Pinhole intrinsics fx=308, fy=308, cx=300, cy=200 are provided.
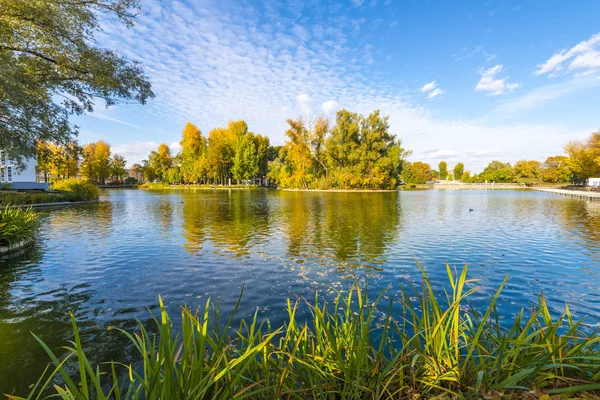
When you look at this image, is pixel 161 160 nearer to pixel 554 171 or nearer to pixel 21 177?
pixel 21 177

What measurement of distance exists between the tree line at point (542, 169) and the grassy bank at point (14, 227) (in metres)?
76.0

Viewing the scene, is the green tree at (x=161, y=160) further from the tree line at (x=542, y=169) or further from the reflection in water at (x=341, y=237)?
the reflection in water at (x=341, y=237)

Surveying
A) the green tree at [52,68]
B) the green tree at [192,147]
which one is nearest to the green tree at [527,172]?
the green tree at [192,147]

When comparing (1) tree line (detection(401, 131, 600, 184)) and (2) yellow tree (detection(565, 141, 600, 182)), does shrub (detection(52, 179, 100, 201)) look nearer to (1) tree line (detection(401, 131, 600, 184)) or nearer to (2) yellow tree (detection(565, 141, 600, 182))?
(1) tree line (detection(401, 131, 600, 184))

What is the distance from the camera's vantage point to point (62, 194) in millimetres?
33250

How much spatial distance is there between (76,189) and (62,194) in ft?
7.26

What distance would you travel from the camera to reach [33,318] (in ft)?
20.7

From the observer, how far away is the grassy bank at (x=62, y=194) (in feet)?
94.4

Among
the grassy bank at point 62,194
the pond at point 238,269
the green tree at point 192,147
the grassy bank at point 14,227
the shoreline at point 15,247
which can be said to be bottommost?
the pond at point 238,269

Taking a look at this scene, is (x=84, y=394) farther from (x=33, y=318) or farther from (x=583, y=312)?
(x=583, y=312)

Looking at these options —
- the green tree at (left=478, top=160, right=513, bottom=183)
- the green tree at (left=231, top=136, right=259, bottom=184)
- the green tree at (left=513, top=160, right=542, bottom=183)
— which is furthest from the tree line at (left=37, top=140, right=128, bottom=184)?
the green tree at (left=478, top=160, right=513, bottom=183)

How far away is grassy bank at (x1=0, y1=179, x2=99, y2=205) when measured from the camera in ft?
94.4

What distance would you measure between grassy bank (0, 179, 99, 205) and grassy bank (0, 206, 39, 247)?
18.0 meters

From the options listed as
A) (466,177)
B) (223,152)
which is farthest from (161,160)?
(466,177)
